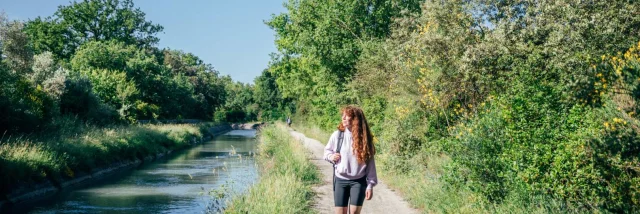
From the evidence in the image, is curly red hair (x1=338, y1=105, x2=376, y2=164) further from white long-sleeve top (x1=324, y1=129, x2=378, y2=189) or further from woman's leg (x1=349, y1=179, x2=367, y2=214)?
woman's leg (x1=349, y1=179, x2=367, y2=214)

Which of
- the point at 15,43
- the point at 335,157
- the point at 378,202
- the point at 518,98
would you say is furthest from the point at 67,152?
the point at 15,43

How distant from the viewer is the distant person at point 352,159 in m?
6.50

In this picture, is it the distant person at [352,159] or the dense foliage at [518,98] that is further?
the dense foliage at [518,98]

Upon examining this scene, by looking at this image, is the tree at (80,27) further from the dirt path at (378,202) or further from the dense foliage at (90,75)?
the dirt path at (378,202)

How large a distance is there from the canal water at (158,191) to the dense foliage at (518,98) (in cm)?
502

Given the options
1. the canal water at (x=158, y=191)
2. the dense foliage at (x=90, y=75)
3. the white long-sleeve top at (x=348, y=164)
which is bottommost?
the canal water at (x=158, y=191)

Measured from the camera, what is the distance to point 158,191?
765 inches

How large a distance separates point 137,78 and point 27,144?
100ft

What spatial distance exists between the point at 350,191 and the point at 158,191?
1418 centimetres

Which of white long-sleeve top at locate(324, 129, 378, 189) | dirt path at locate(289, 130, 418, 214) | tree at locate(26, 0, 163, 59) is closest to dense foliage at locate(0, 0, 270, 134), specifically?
tree at locate(26, 0, 163, 59)

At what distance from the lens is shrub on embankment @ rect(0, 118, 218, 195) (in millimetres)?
17172

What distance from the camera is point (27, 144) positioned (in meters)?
19.0

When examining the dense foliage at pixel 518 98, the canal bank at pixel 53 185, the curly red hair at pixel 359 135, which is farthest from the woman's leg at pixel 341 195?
→ the canal bank at pixel 53 185

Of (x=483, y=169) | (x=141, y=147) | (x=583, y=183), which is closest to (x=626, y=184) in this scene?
Result: (x=583, y=183)
